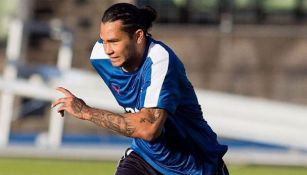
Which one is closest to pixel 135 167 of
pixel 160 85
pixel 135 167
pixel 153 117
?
pixel 135 167

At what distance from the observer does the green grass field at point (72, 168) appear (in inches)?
619

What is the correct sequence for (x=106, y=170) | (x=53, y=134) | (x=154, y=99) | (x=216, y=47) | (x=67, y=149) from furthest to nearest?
1. (x=216, y=47)
2. (x=53, y=134)
3. (x=67, y=149)
4. (x=106, y=170)
5. (x=154, y=99)

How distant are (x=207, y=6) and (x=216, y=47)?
148 centimetres

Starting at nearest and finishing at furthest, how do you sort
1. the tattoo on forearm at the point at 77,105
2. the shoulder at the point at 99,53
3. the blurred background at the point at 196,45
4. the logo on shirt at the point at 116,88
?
the tattoo on forearm at the point at 77,105
the logo on shirt at the point at 116,88
the shoulder at the point at 99,53
the blurred background at the point at 196,45

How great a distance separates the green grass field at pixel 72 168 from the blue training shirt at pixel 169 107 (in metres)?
8.31

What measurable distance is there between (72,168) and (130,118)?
9.96 m

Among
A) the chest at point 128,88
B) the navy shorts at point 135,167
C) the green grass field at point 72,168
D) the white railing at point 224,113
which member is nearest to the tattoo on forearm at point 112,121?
the chest at point 128,88

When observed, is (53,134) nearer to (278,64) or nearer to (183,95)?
(278,64)

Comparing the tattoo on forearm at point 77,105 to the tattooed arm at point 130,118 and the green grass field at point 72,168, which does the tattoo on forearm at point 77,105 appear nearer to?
the tattooed arm at point 130,118

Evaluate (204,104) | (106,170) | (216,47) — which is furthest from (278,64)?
(106,170)

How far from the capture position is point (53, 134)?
69.2 feet

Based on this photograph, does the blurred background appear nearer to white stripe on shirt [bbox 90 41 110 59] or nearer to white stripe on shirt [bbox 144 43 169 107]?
white stripe on shirt [bbox 90 41 110 59]

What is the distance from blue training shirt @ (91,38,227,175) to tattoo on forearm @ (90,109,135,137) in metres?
0.16

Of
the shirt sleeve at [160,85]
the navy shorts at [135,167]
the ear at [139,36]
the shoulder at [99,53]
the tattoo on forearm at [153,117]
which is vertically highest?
the shoulder at [99,53]
